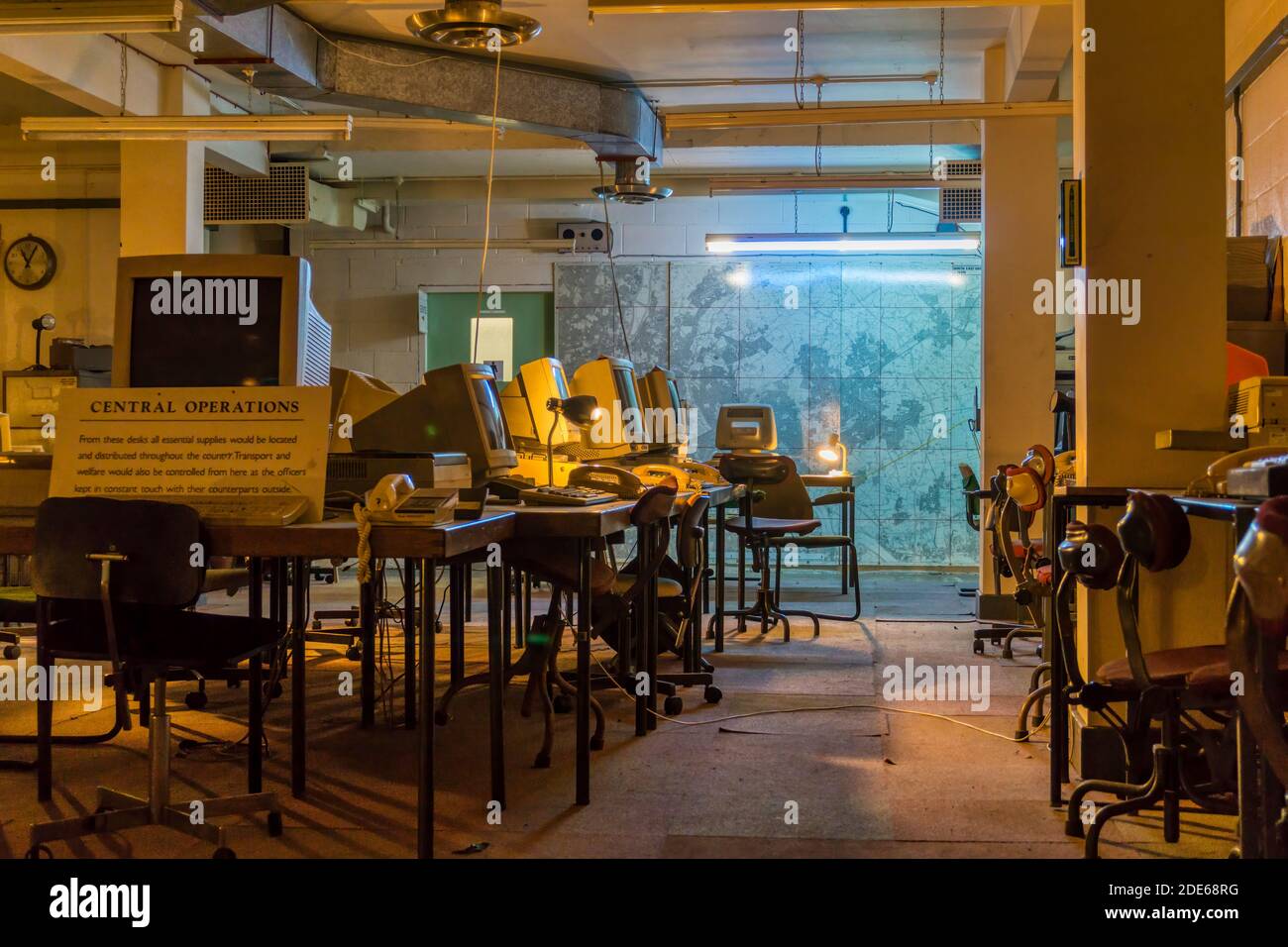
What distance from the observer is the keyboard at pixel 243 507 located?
2273 millimetres

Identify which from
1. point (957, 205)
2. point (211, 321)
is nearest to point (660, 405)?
point (957, 205)

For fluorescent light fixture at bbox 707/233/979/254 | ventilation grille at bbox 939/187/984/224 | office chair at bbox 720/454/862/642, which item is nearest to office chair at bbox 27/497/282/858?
office chair at bbox 720/454/862/642

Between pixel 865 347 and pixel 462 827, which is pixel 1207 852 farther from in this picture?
pixel 865 347

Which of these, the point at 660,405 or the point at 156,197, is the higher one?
the point at 156,197

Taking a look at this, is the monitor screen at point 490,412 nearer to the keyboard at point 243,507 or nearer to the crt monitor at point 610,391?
the keyboard at point 243,507

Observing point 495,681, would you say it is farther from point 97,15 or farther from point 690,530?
point 97,15

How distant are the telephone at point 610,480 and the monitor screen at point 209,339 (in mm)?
1467

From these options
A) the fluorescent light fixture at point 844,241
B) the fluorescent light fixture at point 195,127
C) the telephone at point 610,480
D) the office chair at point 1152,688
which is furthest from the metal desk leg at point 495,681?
the fluorescent light fixture at point 844,241

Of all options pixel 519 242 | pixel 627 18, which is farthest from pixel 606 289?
pixel 627 18

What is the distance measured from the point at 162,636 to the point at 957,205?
23.2ft

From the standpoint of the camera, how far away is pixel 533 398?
519cm

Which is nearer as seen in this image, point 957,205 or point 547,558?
point 547,558

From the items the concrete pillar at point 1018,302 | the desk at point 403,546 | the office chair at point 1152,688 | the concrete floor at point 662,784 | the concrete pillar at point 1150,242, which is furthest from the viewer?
the concrete pillar at point 1018,302
